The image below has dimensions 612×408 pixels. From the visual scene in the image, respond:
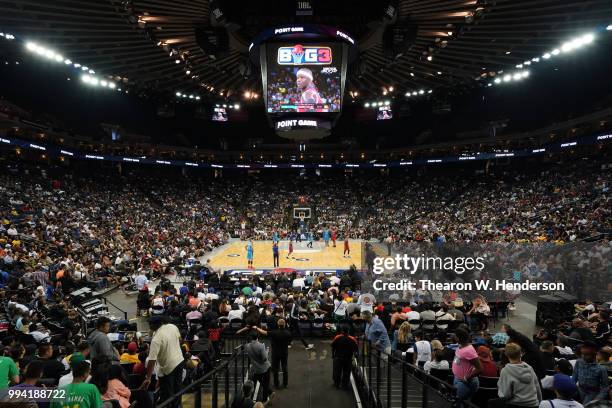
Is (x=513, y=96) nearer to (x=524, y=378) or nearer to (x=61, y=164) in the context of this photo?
(x=524, y=378)

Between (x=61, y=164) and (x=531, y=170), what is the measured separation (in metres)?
45.0

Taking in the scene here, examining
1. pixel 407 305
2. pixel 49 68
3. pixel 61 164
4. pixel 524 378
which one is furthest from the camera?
pixel 61 164

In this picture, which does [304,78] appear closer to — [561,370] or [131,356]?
[131,356]

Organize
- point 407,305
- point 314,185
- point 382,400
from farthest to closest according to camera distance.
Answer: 1. point 314,185
2. point 407,305
3. point 382,400

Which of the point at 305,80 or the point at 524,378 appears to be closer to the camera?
the point at 524,378

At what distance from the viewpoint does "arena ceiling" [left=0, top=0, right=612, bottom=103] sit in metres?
17.7

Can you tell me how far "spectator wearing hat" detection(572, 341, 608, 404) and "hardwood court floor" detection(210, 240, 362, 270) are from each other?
17494mm

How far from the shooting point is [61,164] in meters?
37.8

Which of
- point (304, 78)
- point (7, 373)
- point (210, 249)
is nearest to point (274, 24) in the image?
point (304, 78)

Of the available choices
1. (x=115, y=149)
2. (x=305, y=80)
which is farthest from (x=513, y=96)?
(x=115, y=149)

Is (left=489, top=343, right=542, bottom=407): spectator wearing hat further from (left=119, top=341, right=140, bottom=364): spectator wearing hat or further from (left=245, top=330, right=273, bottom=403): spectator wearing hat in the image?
(left=119, top=341, right=140, bottom=364): spectator wearing hat

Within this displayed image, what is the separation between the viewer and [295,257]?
87.0 feet

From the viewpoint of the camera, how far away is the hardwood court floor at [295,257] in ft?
77.4

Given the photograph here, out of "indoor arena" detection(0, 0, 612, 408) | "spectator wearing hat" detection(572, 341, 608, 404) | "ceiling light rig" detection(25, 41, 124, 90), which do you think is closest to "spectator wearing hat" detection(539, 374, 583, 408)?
"indoor arena" detection(0, 0, 612, 408)
